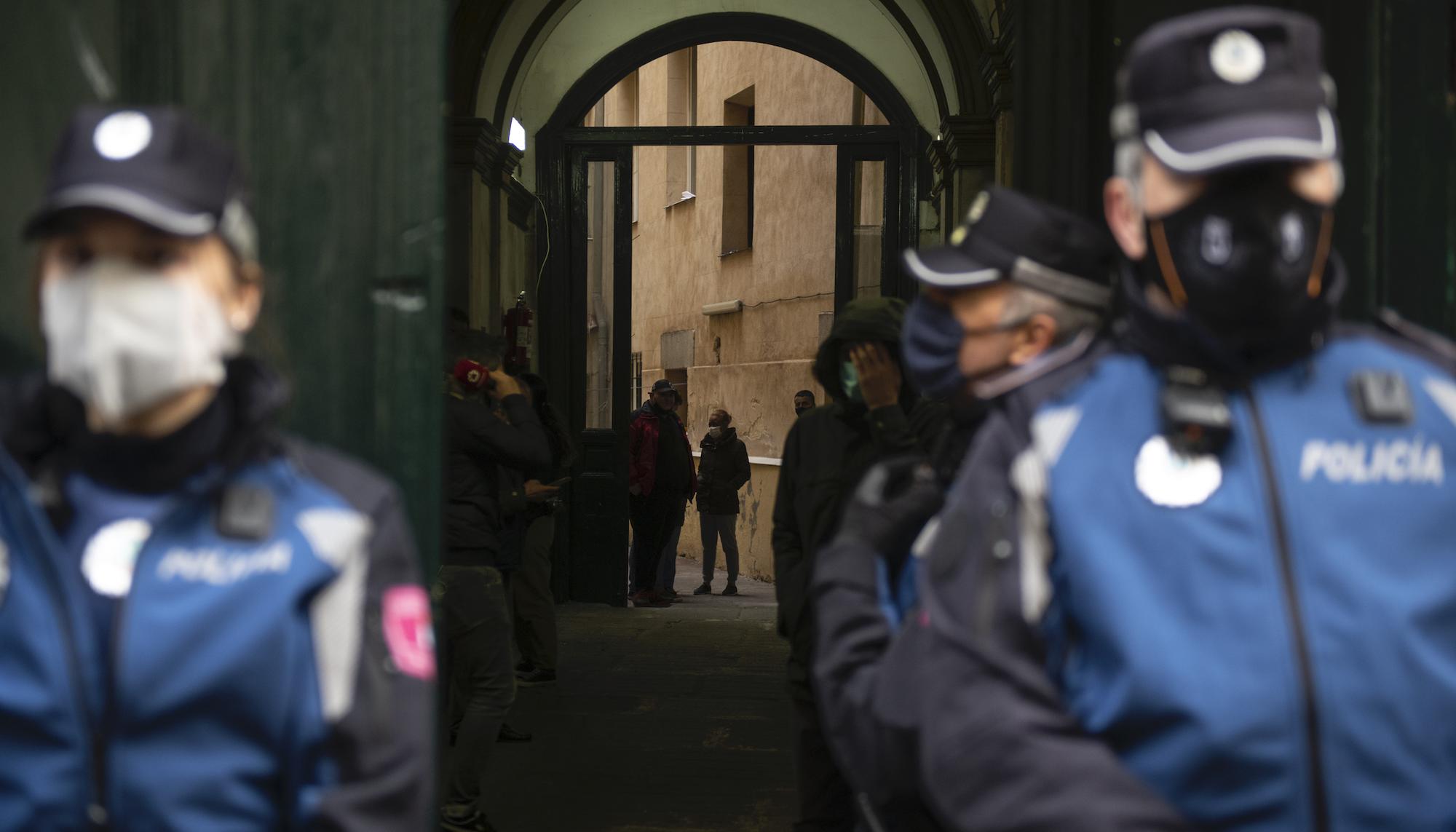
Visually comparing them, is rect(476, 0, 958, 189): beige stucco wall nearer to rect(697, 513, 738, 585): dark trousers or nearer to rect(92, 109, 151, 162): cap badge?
rect(697, 513, 738, 585): dark trousers

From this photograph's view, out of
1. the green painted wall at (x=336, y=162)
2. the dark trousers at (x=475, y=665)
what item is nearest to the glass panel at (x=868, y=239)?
the dark trousers at (x=475, y=665)

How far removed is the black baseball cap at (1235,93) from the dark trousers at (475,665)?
11.8 feet

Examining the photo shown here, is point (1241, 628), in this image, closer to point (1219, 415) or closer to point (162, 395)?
point (1219, 415)

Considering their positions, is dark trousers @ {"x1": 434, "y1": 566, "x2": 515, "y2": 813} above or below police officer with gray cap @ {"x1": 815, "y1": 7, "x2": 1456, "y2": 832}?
below

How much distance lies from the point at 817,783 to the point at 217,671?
99.7 inches

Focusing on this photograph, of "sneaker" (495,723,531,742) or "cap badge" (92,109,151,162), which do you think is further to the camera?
"sneaker" (495,723,531,742)

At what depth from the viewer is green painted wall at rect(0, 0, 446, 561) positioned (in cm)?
235

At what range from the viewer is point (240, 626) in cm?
146

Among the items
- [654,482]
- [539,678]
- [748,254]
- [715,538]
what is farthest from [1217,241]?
[748,254]

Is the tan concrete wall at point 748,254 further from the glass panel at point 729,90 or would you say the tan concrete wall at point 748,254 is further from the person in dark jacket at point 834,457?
the person in dark jacket at point 834,457

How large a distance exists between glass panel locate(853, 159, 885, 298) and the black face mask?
949 centimetres

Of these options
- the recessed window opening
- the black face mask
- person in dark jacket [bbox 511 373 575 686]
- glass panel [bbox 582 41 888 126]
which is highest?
glass panel [bbox 582 41 888 126]

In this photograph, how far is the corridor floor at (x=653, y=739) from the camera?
5.08m

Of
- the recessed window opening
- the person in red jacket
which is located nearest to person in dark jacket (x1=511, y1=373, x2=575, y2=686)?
the person in red jacket
